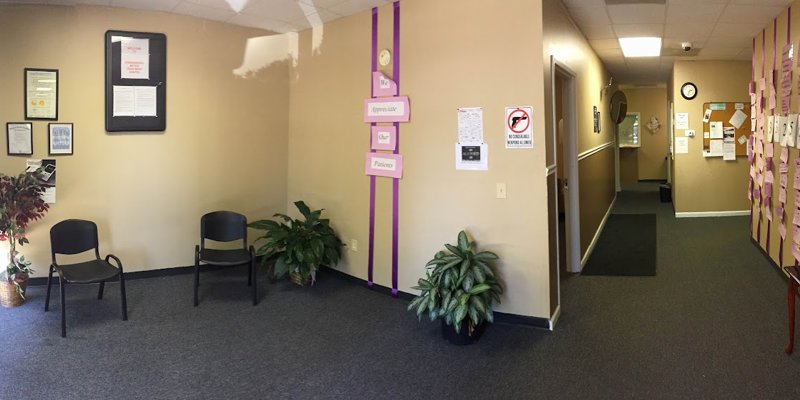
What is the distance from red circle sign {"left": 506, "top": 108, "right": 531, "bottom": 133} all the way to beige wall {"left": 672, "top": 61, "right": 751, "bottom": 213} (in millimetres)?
5419

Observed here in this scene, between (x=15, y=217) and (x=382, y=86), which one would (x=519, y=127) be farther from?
(x=15, y=217)

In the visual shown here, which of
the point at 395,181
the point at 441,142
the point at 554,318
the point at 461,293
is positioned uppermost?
the point at 441,142

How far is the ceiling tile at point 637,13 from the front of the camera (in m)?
4.23

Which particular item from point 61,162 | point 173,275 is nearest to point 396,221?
point 173,275

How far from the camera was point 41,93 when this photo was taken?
423 cm

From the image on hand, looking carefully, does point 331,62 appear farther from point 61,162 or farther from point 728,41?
point 728,41

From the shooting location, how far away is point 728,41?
18.6 feet

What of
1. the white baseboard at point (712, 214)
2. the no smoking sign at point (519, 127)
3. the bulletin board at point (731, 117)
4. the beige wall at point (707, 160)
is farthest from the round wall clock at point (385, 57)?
the white baseboard at point (712, 214)

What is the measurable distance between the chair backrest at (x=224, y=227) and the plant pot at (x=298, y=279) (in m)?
0.51

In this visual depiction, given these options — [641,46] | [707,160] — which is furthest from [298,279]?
[707,160]

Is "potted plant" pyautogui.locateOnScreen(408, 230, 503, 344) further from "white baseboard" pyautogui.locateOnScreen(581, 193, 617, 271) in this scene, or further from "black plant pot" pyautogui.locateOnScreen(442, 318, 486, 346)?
"white baseboard" pyautogui.locateOnScreen(581, 193, 617, 271)

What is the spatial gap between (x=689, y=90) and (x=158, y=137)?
290 inches

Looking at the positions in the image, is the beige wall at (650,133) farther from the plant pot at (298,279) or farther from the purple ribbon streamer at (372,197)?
the plant pot at (298,279)

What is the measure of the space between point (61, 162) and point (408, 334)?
11.6ft
